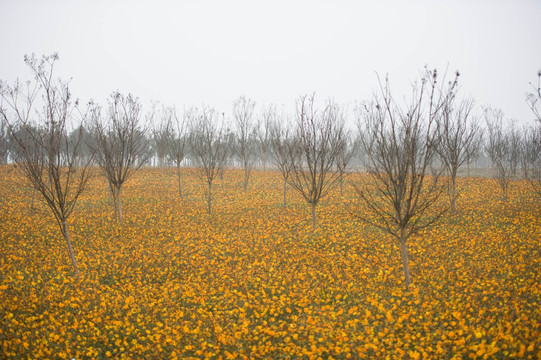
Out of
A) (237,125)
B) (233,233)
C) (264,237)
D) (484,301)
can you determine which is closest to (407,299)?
(484,301)

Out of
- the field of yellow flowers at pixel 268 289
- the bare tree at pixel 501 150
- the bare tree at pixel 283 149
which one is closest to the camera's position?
the field of yellow flowers at pixel 268 289

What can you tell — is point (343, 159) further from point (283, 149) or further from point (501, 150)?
point (501, 150)

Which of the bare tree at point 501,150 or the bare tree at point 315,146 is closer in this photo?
the bare tree at point 315,146

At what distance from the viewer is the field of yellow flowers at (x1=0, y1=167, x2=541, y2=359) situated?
197 inches

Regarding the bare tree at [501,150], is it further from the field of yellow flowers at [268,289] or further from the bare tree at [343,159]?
the bare tree at [343,159]

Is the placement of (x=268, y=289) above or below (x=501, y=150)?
below

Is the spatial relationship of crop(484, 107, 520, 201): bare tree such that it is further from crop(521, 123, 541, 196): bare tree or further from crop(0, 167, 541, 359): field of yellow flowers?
crop(0, 167, 541, 359): field of yellow flowers

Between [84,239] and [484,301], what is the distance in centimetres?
1239

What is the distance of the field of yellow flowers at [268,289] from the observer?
5008 millimetres

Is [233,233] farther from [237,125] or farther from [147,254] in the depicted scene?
[237,125]

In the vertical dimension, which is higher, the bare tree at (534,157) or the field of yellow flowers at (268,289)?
the bare tree at (534,157)

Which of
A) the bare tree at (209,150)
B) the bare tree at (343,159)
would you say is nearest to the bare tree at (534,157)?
the bare tree at (343,159)

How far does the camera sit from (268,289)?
736 centimetres

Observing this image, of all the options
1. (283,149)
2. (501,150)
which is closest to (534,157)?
(501,150)
